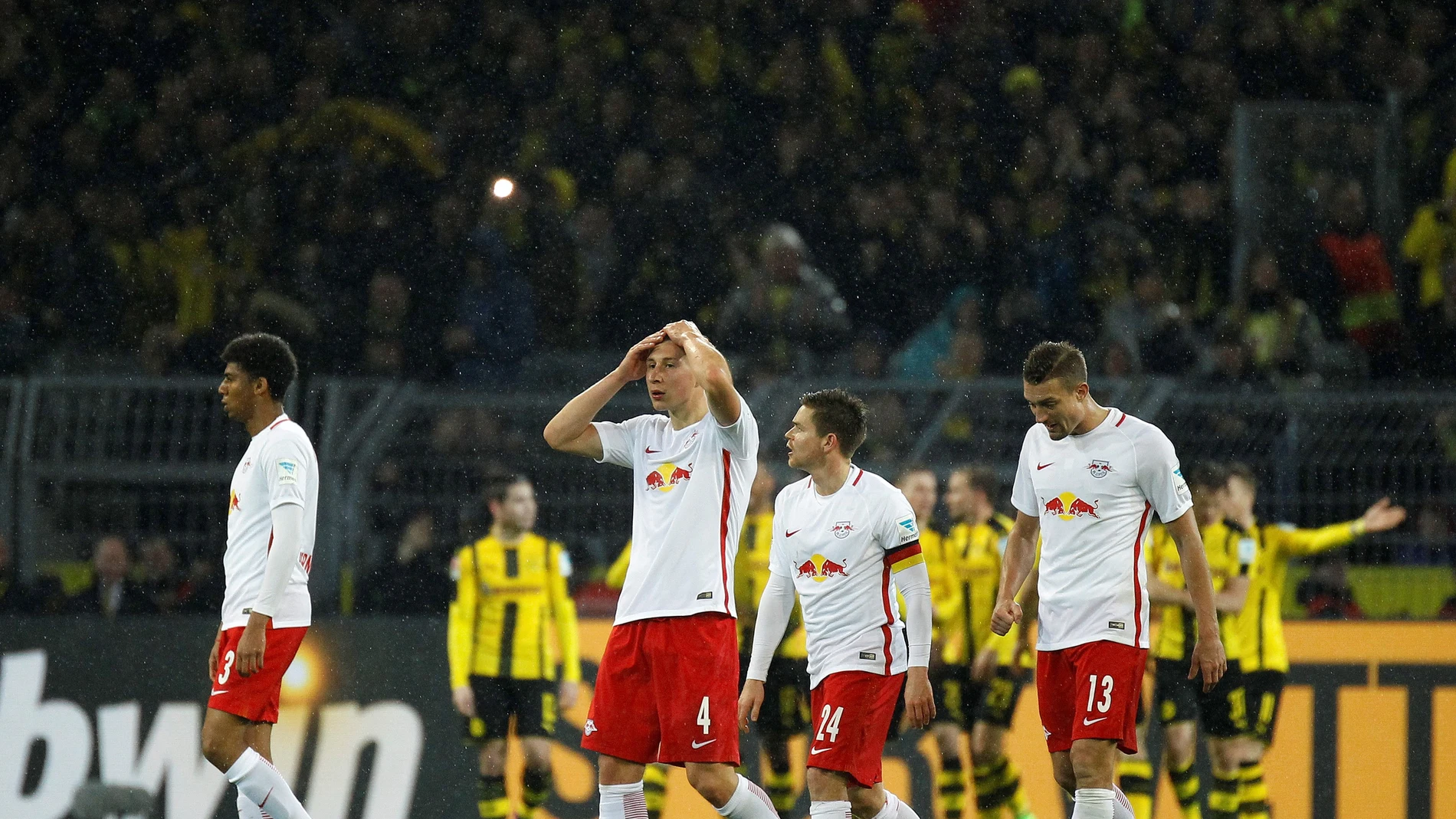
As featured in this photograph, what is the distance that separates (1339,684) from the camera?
8008mm

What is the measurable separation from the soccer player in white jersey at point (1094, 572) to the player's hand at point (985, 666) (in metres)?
2.05

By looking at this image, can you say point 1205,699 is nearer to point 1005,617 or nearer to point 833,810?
point 1005,617

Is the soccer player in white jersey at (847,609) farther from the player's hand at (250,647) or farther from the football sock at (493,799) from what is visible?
the football sock at (493,799)

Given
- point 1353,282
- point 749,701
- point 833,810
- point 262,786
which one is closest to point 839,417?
point 749,701

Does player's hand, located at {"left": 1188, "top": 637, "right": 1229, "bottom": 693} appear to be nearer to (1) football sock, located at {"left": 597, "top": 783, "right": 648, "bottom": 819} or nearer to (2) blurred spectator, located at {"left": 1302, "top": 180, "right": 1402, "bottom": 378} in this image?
(1) football sock, located at {"left": 597, "top": 783, "right": 648, "bottom": 819}

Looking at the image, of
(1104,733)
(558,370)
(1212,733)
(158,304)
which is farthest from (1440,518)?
(158,304)

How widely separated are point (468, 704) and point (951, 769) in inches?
92.8

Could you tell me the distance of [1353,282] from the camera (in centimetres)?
998

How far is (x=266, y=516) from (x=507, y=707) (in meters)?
2.81

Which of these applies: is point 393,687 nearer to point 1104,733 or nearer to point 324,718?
point 324,718

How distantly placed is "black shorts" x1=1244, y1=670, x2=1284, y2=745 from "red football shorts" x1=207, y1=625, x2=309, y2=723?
4.47m

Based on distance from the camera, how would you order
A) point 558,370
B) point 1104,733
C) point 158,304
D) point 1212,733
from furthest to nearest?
point 158,304 < point 558,370 < point 1212,733 < point 1104,733

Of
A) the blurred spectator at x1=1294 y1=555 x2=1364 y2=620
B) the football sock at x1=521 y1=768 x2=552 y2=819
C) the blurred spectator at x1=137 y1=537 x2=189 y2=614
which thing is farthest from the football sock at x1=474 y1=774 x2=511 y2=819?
the blurred spectator at x1=1294 y1=555 x2=1364 y2=620

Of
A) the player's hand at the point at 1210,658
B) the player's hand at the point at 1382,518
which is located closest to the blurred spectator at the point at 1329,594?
the player's hand at the point at 1382,518
